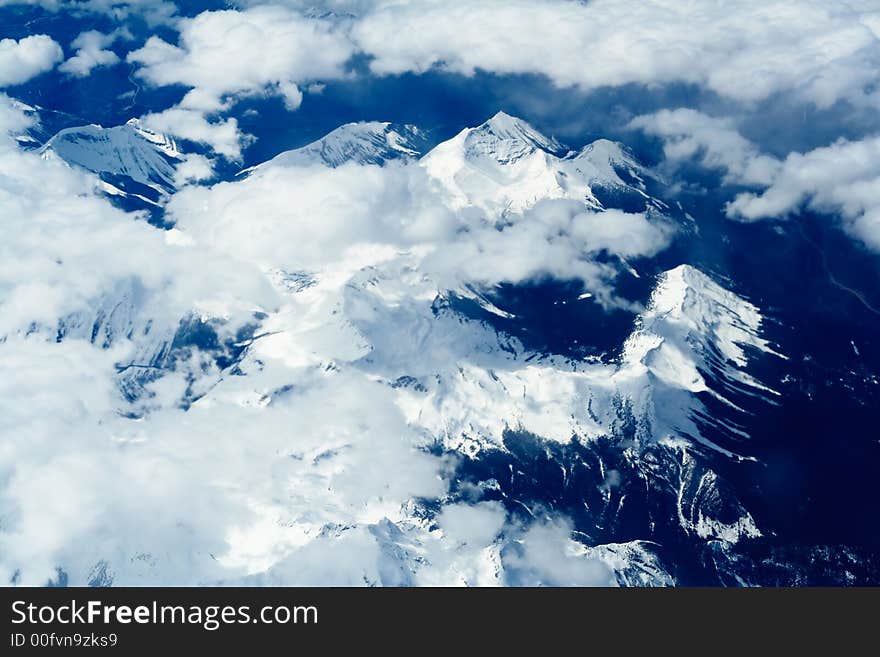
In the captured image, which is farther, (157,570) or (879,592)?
(157,570)

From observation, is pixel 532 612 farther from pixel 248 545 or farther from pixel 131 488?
pixel 131 488

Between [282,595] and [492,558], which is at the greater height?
[282,595]

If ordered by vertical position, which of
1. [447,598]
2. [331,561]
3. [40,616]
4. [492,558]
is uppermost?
[447,598]

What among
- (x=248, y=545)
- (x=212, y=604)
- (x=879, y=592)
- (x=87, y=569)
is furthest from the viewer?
(x=248, y=545)

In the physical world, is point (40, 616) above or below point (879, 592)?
below

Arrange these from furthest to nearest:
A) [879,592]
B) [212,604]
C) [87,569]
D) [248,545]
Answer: [248,545] < [87,569] < [879,592] < [212,604]

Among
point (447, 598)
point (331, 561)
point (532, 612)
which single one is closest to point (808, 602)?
point (532, 612)

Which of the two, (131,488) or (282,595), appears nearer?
(282,595)

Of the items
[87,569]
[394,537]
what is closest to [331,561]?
[394,537]

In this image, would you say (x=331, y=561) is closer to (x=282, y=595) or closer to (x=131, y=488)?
(x=131, y=488)
